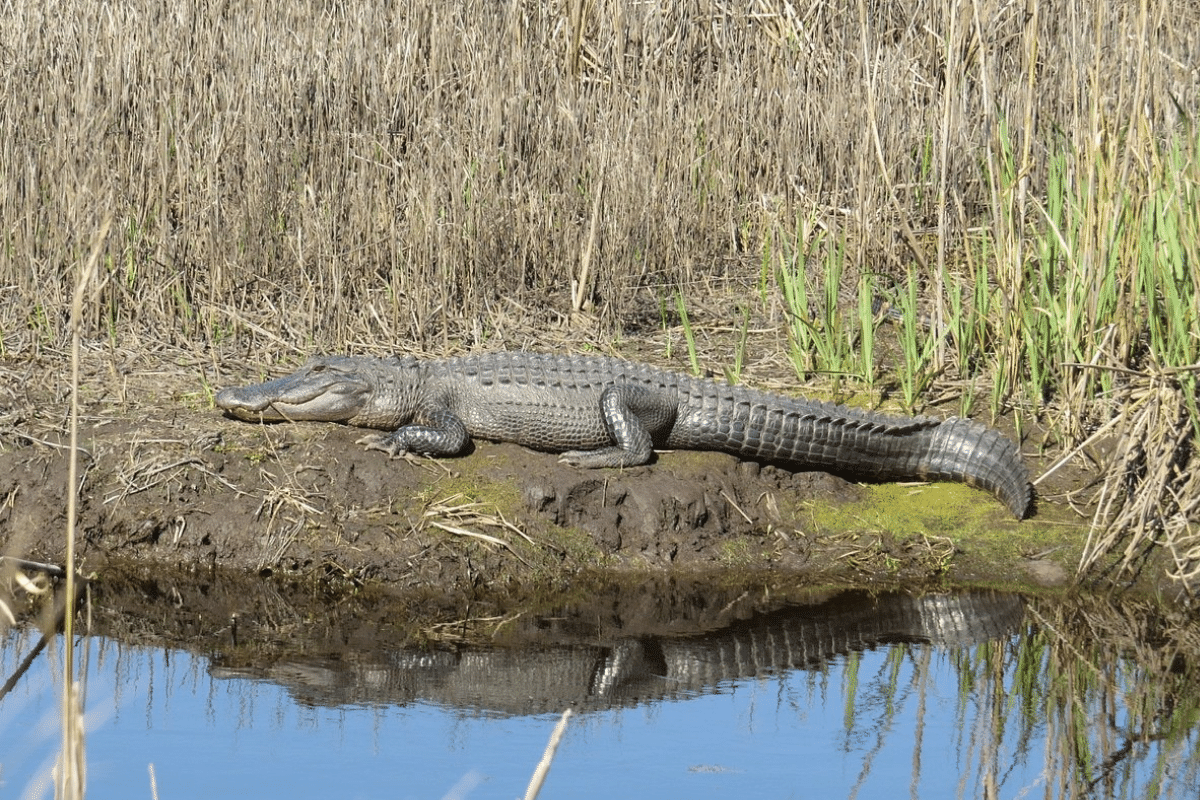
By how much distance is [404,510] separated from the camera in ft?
17.7

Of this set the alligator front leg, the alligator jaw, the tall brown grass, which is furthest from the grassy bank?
the alligator front leg

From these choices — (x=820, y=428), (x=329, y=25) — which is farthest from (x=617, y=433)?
(x=329, y=25)

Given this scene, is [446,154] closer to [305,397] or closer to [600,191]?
[600,191]

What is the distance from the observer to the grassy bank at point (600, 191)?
5.79m

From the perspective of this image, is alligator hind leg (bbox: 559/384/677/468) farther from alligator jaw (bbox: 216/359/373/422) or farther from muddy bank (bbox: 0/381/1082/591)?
alligator jaw (bbox: 216/359/373/422)

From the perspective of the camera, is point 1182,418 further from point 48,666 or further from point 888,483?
point 48,666

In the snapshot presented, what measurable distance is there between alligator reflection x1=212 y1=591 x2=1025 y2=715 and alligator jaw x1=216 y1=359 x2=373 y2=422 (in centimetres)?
164

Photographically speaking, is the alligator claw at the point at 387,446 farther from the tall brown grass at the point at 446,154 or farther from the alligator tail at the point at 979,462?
the alligator tail at the point at 979,462

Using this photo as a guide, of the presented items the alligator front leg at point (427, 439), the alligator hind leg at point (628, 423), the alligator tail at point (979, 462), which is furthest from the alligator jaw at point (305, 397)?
the alligator tail at point (979, 462)

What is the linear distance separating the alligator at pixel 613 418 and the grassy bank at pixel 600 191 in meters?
0.46

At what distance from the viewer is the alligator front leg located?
5719 millimetres

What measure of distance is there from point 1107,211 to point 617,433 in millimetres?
2066

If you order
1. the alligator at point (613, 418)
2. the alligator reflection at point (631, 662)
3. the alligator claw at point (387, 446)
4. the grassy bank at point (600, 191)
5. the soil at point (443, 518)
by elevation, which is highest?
the grassy bank at point (600, 191)

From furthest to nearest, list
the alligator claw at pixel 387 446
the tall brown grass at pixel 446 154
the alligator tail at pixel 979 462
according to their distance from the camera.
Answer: the tall brown grass at pixel 446 154, the alligator claw at pixel 387 446, the alligator tail at pixel 979 462
